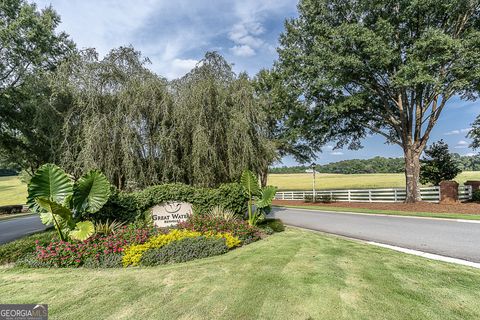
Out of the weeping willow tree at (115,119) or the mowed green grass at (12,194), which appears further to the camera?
the mowed green grass at (12,194)

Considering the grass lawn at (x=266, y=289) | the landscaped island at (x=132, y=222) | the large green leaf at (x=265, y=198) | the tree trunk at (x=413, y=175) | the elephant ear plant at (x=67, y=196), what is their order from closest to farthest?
the grass lawn at (x=266, y=289)
the landscaped island at (x=132, y=222)
the elephant ear plant at (x=67, y=196)
the large green leaf at (x=265, y=198)
the tree trunk at (x=413, y=175)

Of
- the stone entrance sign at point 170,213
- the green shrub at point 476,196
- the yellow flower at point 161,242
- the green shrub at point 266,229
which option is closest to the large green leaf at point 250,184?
the green shrub at point 266,229

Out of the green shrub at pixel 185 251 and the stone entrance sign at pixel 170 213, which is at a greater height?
the stone entrance sign at pixel 170 213

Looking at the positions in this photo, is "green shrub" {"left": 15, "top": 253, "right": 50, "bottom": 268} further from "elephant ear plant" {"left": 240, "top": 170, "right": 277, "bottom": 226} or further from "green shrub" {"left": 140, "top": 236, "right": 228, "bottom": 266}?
"elephant ear plant" {"left": 240, "top": 170, "right": 277, "bottom": 226}

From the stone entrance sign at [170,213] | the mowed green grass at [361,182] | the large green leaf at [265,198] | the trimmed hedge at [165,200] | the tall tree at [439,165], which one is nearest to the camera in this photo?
the trimmed hedge at [165,200]

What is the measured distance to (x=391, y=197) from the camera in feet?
60.6

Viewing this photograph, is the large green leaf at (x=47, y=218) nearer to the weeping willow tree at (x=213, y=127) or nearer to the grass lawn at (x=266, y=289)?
the grass lawn at (x=266, y=289)

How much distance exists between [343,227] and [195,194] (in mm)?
5607

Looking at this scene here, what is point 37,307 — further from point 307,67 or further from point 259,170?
point 307,67

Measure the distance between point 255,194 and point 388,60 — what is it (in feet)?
33.2

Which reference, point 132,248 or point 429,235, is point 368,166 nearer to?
point 429,235

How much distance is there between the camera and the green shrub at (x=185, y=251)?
5375 mm

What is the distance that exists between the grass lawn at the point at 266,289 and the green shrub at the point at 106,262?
0.31 meters

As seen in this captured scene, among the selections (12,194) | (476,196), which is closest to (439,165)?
(476,196)
